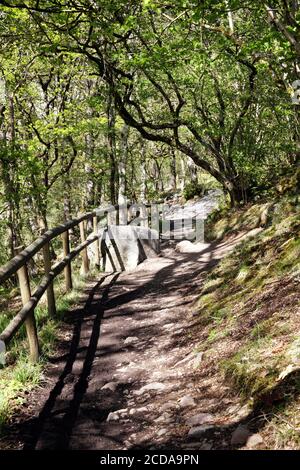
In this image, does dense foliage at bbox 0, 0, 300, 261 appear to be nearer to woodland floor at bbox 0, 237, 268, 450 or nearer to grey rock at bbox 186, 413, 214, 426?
woodland floor at bbox 0, 237, 268, 450

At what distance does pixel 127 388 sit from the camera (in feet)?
16.0

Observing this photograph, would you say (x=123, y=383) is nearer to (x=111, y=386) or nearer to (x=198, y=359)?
(x=111, y=386)

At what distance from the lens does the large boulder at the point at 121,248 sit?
11945 millimetres

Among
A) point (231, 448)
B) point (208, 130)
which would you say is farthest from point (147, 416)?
point (208, 130)

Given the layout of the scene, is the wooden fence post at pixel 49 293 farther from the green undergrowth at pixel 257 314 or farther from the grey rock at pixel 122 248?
the grey rock at pixel 122 248

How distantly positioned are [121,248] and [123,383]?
717 centimetres

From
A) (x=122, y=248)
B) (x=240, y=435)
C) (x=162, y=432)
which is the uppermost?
(x=122, y=248)

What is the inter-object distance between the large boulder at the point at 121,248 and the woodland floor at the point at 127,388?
355 centimetres

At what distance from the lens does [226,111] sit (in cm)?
1522

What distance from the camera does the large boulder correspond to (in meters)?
11.9

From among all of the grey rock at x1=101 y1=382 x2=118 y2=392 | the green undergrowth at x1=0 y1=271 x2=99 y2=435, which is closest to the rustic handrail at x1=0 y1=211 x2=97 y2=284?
the green undergrowth at x1=0 y1=271 x2=99 y2=435

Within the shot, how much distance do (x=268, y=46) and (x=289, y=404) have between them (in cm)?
822

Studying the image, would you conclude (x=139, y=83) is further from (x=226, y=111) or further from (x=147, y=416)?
(x=147, y=416)

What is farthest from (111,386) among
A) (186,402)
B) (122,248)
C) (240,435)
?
(122,248)
